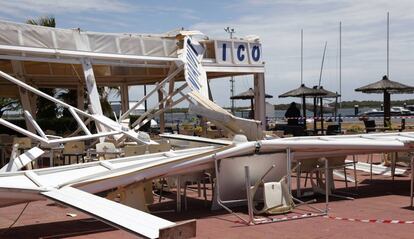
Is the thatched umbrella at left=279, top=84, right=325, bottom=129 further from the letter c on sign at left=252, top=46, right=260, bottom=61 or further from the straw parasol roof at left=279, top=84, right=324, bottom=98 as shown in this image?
the letter c on sign at left=252, top=46, right=260, bottom=61

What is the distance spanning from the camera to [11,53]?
1207 cm

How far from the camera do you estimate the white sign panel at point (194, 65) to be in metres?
14.0

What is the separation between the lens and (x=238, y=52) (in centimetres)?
1636

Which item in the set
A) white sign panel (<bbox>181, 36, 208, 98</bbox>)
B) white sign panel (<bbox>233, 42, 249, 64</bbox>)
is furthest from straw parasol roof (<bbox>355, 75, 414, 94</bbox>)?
white sign panel (<bbox>181, 36, 208, 98</bbox>)

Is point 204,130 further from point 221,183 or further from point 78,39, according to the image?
point 221,183

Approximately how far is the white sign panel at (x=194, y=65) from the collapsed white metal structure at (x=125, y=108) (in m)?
0.04

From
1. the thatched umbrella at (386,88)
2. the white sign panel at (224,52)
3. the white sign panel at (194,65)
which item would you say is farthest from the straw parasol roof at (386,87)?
the white sign panel at (194,65)

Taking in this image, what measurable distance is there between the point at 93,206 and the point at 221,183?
346 centimetres

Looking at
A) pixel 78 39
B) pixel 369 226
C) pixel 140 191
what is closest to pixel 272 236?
pixel 369 226

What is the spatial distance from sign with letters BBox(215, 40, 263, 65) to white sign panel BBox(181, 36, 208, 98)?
615 mm

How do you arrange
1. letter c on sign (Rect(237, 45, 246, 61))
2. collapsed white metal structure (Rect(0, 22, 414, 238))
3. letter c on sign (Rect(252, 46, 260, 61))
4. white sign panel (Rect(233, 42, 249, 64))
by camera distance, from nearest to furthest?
collapsed white metal structure (Rect(0, 22, 414, 238))
white sign panel (Rect(233, 42, 249, 64))
letter c on sign (Rect(237, 45, 246, 61))
letter c on sign (Rect(252, 46, 260, 61))

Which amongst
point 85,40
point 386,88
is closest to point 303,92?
point 386,88

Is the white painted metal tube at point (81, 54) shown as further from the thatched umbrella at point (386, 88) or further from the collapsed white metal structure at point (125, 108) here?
the thatched umbrella at point (386, 88)

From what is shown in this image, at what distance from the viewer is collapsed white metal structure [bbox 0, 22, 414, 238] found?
21.3 feet
